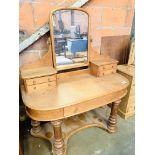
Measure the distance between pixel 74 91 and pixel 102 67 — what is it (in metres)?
0.41

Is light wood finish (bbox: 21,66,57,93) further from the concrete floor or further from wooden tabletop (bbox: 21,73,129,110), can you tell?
the concrete floor

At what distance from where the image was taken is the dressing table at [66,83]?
44.8 inches

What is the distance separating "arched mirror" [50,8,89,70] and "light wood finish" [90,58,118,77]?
0.38 feet

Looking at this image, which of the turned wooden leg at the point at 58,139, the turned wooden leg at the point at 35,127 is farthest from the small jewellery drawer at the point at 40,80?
the turned wooden leg at the point at 35,127

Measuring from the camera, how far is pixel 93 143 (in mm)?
1584

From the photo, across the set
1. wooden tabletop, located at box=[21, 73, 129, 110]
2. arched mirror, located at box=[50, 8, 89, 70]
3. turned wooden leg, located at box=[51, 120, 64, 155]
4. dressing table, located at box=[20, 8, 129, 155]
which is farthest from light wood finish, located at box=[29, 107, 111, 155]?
arched mirror, located at box=[50, 8, 89, 70]

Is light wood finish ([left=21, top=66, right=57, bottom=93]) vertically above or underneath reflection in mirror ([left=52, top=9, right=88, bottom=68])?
underneath

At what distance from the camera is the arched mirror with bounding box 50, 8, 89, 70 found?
1326mm

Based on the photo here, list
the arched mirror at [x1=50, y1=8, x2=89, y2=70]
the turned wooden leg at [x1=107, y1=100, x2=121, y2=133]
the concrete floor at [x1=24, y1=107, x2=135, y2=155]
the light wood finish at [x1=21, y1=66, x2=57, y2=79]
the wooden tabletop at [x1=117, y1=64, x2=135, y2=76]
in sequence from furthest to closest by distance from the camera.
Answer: the wooden tabletop at [x1=117, y1=64, x2=135, y2=76] < the turned wooden leg at [x1=107, y1=100, x2=121, y2=133] < the concrete floor at [x1=24, y1=107, x2=135, y2=155] < the arched mirror at [x1=50, y1=8, x2=89, y2=70] < the light wood finish at [x1=21, y1=66, x2=57, y2=79]

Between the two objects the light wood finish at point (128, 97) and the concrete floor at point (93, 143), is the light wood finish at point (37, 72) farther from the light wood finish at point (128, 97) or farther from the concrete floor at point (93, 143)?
the light wood finish at point (128, 97)

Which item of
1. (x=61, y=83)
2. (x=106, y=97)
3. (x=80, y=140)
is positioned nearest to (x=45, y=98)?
(x=61, y=83)
